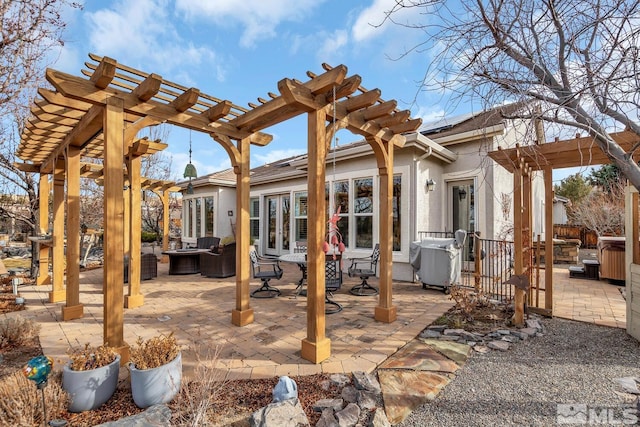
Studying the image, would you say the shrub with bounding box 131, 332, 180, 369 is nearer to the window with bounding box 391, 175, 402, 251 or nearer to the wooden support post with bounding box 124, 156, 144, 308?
the wooden support post with bounding box 124, 156, 144, 308

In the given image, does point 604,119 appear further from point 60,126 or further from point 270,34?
point 60,126

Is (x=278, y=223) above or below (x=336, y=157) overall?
below

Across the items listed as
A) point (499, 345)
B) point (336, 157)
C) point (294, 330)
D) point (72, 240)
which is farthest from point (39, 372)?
point (336, 157)

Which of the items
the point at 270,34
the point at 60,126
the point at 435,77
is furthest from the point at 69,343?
the point at 270,34

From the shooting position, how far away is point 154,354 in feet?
8.29

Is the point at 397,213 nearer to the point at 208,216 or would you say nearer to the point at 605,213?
the point at 208,216

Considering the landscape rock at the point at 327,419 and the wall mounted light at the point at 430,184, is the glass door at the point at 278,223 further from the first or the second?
the landscape rock at the point at 327,419

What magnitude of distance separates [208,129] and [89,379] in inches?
117

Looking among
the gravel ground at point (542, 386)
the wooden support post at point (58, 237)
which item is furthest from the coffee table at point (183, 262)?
the gravel ground at point (542, 386)

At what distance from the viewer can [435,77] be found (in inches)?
121

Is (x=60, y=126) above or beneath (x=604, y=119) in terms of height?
above

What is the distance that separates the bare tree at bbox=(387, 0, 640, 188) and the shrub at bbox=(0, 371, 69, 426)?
170 inches

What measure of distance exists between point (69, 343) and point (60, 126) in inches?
117

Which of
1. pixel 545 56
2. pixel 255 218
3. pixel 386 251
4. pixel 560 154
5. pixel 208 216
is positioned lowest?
pixel 386 251
